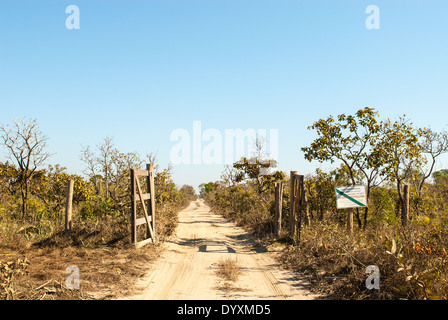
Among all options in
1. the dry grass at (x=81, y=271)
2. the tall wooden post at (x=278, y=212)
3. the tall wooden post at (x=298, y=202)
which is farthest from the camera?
the tall wooden post at (x=278, y=212)

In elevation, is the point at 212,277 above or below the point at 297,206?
below

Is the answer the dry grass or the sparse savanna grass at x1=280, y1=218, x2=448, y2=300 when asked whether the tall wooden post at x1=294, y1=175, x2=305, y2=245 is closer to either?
the sparse savanna grass at x1=280, y1=218, x2=448, y2=300

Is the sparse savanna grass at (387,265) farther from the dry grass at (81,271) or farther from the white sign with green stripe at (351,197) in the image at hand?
the dry grass at (81,271)

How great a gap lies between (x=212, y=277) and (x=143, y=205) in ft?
13.6

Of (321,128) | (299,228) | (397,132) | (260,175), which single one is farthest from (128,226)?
(260,175)

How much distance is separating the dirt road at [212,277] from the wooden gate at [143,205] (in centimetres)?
84

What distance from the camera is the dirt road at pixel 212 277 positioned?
6.49 m

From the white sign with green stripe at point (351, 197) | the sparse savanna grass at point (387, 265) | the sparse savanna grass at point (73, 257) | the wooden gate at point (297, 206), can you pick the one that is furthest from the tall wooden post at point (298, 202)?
the sparse savanna grass at point (73, 257)

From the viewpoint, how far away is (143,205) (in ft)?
36.3

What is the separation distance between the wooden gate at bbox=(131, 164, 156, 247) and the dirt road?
837 millimetres

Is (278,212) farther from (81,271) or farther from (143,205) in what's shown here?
(81,271)

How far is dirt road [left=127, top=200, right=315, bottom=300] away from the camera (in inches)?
256

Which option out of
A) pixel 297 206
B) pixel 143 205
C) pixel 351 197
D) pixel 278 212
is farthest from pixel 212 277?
pixel 278 212

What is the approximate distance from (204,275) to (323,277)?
9.03 ft
